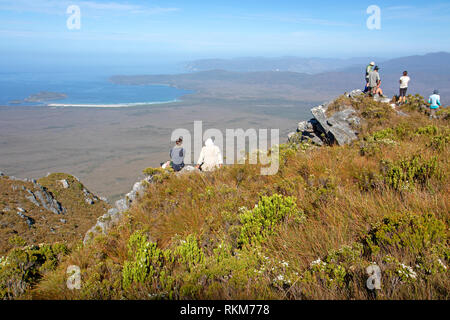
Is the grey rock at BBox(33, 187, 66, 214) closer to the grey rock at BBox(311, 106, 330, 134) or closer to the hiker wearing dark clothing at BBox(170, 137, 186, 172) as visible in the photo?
the hiker wearing dark clothing at BBox(170, 137, 186, 172)

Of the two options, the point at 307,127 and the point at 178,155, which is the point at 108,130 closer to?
the point at 307,127

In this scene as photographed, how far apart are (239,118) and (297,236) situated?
358 ft

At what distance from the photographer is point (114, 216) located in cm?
482

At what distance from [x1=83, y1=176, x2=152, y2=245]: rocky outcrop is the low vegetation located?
0.34 meters

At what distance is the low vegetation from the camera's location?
6.76 feet

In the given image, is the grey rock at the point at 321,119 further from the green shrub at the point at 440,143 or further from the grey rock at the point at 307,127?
the green shrub at the point at 440,143

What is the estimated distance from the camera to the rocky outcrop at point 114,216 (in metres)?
4.25

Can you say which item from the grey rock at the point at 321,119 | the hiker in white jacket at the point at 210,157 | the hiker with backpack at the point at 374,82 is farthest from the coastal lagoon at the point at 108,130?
the hiker with backpack at the point at 374,82

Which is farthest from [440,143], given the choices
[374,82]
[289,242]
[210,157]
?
[374,82]

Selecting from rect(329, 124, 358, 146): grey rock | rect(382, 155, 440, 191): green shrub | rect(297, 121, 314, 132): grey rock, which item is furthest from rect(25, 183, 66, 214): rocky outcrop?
rect(382, 155, 440, 191): green shrub

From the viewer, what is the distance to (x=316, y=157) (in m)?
5.67

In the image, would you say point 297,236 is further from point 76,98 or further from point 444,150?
point 76,98

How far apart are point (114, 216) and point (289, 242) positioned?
3518 millimetres
